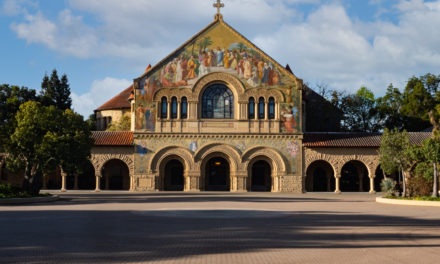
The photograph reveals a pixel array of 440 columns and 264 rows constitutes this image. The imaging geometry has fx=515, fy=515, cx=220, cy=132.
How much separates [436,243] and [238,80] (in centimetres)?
3340

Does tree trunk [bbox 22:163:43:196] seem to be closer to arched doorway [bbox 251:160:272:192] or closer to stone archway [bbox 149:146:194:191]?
stone archway [bbox 149:146:194:191]

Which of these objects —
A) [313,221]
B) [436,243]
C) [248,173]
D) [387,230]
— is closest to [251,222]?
[313,221]

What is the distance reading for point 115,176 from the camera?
50.2m

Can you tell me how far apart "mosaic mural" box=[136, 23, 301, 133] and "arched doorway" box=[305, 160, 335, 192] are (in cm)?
555

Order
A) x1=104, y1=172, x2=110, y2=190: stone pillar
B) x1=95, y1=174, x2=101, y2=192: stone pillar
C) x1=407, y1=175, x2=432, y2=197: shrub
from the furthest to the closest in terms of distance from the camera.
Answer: x1=104, y1=172, x2=110, y2=190: stone pillar, x1=95, y1=174, x2=101, y2=192: stone pillar, x1=407, y1=175, x2=432, y2=197: shrub

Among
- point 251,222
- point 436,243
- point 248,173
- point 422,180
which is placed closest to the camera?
point 436,243

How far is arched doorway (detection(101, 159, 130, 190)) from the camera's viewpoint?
4897 cm

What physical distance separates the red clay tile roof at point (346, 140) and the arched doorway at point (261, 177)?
468cm

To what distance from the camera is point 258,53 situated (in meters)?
45.8

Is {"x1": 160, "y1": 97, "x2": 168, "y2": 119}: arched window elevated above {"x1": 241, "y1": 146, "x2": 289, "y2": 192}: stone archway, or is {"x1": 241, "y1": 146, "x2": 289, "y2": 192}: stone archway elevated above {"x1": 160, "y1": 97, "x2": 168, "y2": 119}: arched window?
{"x1": 160, "y1": 97, "x2": 168, "y2": 119}: arched window

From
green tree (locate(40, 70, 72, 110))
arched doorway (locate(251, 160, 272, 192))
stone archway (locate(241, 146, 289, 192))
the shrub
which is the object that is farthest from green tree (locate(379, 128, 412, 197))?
green tree (locate(40, 70, 72, 110))

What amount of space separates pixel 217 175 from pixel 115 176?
10101mm

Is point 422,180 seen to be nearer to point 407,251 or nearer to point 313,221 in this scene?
point 313,221

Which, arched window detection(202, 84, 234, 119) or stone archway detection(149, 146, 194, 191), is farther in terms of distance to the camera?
arched window detection(202, 84, 234, 119)
